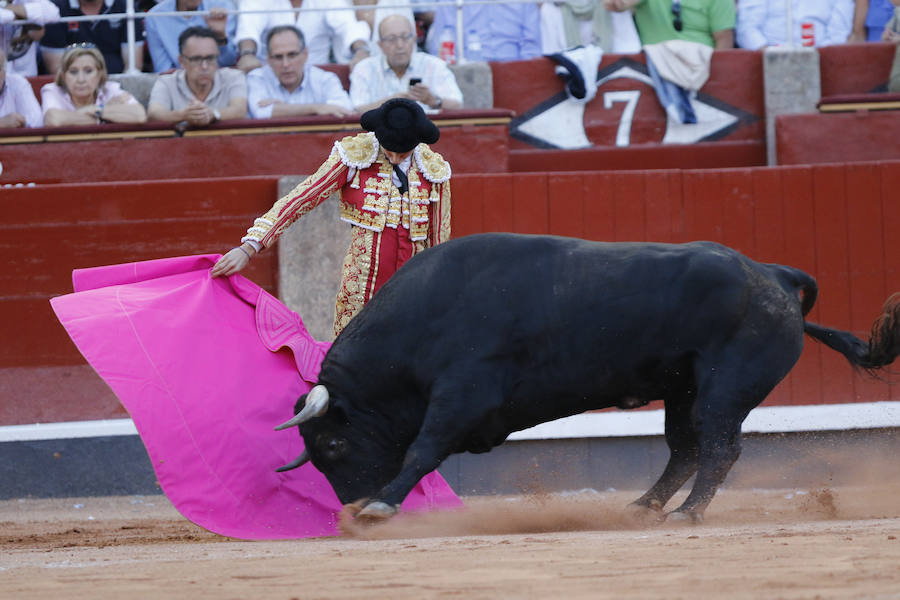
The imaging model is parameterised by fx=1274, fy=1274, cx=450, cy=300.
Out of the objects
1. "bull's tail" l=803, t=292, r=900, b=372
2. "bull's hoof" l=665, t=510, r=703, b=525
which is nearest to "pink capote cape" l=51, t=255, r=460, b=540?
"bull's hoof" l=665, t=510, r=703, b=525

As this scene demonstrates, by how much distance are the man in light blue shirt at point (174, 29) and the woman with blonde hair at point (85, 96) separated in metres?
0.66

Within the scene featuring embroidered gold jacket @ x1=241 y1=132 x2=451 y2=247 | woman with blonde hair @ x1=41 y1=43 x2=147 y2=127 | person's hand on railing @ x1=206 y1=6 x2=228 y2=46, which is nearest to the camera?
embroidered gold jacket @ x1=241 y1=132 x2=451 y2=247

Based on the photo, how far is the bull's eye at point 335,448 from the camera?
163 inches

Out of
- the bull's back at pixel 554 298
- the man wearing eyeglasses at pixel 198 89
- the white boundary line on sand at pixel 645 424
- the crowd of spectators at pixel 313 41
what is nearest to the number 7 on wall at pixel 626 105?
the crowd of spectators at pixel 313 41

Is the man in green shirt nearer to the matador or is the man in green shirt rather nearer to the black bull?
the matador

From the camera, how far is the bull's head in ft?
13.6

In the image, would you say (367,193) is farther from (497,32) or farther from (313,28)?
(497,32)

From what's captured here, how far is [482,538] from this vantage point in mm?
3561

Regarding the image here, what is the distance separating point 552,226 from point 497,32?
1.97m

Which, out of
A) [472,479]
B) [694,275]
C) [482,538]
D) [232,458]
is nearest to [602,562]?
[482,538]

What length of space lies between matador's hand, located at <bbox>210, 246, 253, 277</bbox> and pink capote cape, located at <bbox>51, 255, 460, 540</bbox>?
7cm

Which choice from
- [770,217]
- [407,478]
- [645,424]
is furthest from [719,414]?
[770,217]

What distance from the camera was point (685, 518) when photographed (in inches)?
158

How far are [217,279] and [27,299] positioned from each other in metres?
Result: 2.11
